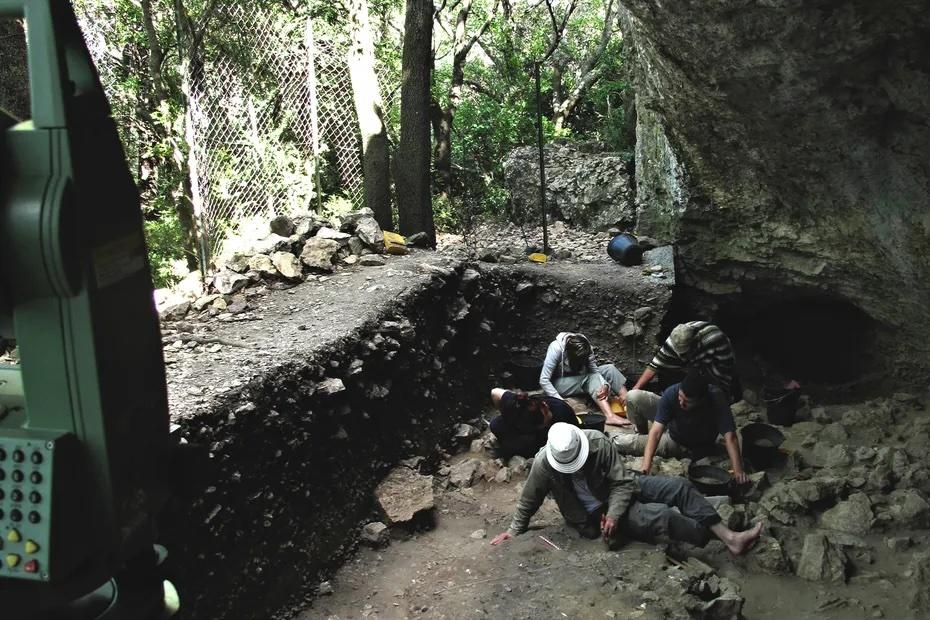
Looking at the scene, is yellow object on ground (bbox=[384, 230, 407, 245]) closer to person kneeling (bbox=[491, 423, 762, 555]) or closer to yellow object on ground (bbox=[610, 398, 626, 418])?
yellow object on ground (bbox=[610, 398, 626, 418])

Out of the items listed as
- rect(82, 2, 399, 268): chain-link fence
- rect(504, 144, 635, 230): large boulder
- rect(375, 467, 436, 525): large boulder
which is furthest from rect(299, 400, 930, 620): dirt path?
rect(504, 144, 635, 230): large boulder

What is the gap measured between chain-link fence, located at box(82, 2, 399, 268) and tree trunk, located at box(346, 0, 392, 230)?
0.37 m

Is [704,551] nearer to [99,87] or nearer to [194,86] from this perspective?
[99,87]

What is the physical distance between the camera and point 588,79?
13625 mm

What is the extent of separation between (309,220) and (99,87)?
5776 mm

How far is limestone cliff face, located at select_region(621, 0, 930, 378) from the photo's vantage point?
424cm

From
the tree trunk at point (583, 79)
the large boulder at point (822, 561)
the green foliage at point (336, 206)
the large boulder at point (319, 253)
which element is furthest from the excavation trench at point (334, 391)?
the tree trunk at point (583, 79)

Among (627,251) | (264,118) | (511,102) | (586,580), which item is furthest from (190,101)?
(511,102)

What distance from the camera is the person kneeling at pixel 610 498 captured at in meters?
4.53

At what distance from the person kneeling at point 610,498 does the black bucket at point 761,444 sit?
4.53 ft

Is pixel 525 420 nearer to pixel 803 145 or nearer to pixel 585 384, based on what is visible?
pixel 585 384

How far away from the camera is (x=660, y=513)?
4.62m

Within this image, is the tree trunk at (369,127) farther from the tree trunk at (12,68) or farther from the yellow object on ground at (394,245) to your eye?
the tree trunk at (12,68)

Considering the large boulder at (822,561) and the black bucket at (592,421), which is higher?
the black bucket at (592,421)
